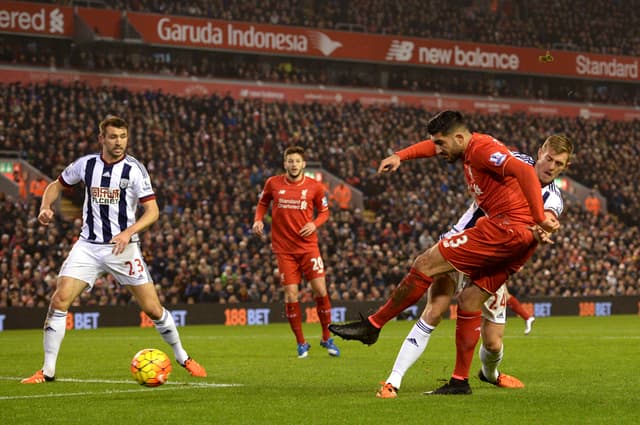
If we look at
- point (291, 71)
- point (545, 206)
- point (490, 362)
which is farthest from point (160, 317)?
point (291, 71)

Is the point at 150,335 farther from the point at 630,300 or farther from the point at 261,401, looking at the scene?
the point at 630,300

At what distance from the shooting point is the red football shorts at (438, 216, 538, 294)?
29.3ft

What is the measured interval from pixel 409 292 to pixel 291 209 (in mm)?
6912

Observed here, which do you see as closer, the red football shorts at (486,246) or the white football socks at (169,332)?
the red football shorts at (486,246)

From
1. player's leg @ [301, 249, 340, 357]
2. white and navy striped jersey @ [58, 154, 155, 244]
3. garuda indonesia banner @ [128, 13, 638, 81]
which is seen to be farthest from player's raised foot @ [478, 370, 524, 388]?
garuda indonesia banner @ [128, 13, 638, 81]

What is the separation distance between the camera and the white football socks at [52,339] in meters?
11.0

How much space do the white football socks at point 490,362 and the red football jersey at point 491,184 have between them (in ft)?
5.08

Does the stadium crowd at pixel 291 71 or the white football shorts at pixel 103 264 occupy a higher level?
the stadium crowd at pixel 291 71

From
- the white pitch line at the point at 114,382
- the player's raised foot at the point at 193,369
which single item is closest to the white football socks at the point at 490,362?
the white pitch line at the point at 114,382

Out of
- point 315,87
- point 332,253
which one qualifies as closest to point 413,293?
point 332,253

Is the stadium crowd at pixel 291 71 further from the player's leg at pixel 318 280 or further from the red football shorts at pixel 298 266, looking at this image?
the player's leg at pixel 318 280

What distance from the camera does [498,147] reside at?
29.3 ft

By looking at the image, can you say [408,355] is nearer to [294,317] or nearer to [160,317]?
[160,317]

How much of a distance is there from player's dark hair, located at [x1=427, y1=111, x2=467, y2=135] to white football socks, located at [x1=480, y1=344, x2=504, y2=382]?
2305mm
